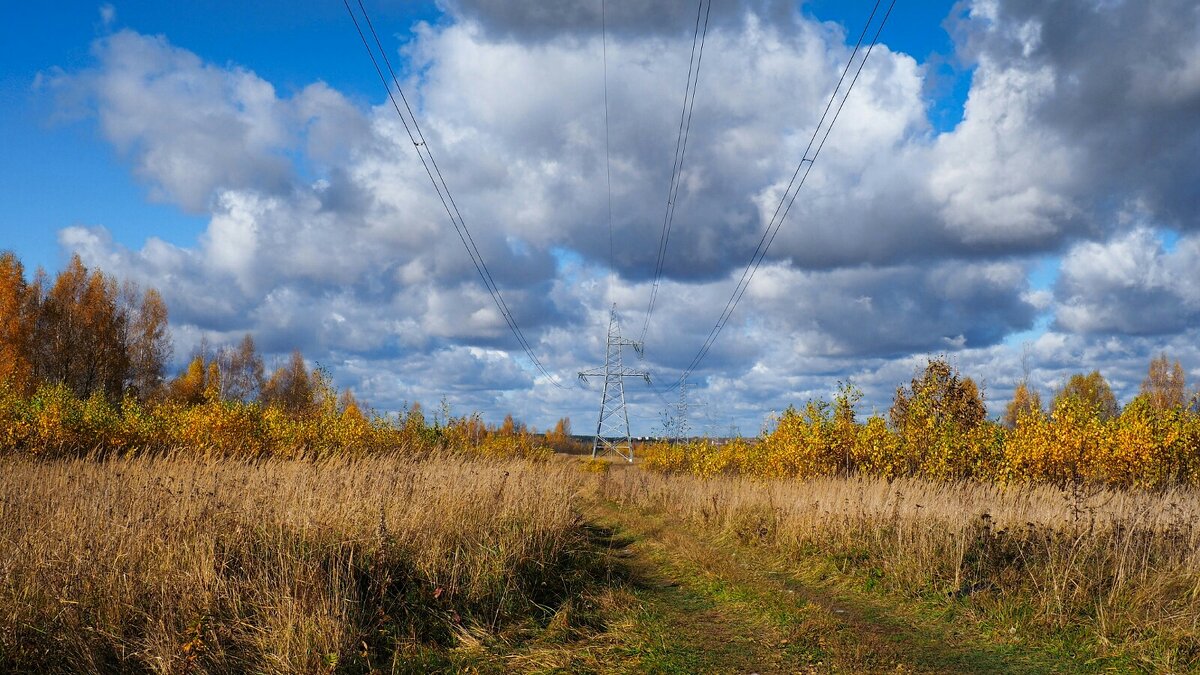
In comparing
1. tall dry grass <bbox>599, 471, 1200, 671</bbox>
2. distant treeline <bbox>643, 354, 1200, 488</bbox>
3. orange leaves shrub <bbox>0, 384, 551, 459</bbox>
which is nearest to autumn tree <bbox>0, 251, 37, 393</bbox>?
orange leaves shrub <bbox>0, 384, 551, 459</bbox>

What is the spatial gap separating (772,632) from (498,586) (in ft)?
11.4

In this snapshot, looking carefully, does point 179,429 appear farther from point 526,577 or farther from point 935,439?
point 935,439

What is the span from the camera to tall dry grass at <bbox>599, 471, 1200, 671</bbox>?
7.93m

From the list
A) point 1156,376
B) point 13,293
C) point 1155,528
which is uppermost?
point 1156,376

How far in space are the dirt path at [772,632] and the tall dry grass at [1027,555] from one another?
32.3 inches

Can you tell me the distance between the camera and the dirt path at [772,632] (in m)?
7.21

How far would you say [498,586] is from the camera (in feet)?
29.3

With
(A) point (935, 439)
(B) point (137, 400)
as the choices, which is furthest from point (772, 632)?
(B) point (137, 400)

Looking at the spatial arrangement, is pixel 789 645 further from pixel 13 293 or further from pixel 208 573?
pixel 13 293

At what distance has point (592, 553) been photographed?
1211 cm

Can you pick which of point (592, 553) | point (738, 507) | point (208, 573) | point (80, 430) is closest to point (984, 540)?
point (592, 553)

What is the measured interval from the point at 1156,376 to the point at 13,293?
397ft

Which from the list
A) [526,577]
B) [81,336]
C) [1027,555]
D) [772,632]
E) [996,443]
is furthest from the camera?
[81,336]

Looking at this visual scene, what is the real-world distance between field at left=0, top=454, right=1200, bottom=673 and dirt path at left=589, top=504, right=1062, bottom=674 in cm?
4
